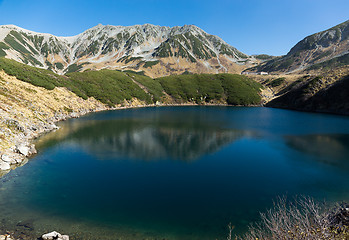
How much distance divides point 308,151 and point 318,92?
99074 mm

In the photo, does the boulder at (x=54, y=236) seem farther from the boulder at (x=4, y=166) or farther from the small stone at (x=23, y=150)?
the small stone at (x=23, y=150)

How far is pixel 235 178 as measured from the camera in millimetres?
26875

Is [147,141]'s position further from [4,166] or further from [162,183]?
[4,166]

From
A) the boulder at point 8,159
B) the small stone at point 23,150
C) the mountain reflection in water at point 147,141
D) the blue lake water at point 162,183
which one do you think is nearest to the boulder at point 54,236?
the blue lake water at point 162,183

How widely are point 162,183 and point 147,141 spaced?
21.3 m

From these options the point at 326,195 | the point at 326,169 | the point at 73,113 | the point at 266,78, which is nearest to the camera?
the point at 326,195

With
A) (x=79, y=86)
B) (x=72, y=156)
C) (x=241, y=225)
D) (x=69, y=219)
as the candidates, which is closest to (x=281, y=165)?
(x=241, y=225)

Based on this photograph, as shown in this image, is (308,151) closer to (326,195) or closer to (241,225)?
(326,195)

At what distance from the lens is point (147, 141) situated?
45500 millimetres

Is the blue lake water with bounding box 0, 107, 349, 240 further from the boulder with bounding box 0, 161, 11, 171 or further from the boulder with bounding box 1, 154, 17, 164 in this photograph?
the boulder with bounding box 1, 154, 17, 164

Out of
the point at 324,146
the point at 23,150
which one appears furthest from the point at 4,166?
the point at 324,146

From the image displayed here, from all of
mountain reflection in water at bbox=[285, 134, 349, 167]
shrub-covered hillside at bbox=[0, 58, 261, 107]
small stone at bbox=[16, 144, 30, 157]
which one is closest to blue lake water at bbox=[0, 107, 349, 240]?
mountain reflection in water at bbox=[285, 134, 349, 167]

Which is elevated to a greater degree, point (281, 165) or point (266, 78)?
point (266, 78)

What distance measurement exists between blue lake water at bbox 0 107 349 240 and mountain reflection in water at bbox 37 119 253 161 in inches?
8.5
